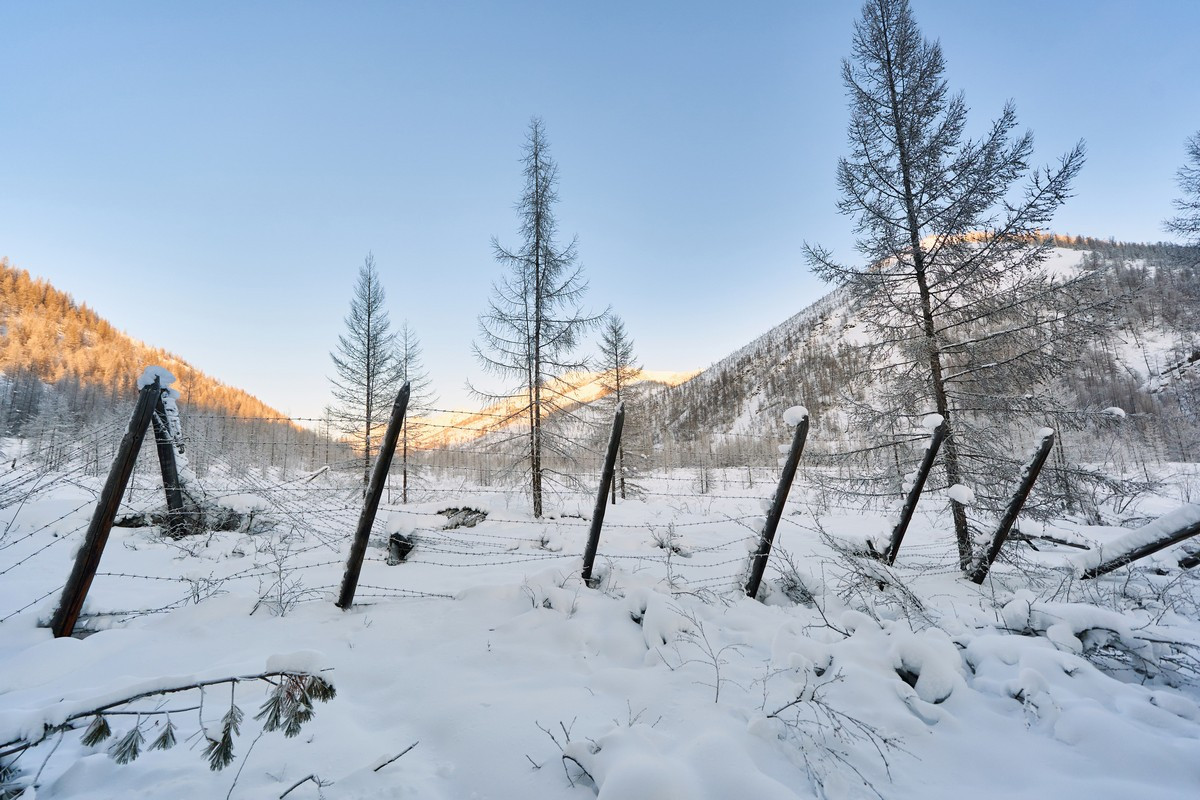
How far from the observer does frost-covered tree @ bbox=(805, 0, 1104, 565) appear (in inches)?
273

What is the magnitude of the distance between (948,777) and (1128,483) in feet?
25.6

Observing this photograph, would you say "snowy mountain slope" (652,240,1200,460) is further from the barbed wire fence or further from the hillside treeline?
the hillside treeline

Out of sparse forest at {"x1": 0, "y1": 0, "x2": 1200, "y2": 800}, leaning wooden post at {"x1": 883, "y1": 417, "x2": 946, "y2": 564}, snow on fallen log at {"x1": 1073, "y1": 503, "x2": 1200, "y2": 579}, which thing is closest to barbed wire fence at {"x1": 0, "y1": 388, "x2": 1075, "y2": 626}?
sparse forest at {"x1": 0, "y1": 0, "x2": 1200, "y2": 800}

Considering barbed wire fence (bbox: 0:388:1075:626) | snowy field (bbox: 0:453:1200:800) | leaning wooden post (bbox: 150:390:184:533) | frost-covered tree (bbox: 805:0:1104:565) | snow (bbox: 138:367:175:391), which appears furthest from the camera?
frost-covered tree (bbox: 805:0:1104:565)

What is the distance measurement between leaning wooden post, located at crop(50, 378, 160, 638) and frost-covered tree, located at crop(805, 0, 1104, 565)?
904cm

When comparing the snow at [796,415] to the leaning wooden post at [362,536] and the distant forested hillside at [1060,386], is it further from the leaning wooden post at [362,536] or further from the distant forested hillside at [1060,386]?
the leaning wooden post at [362,536]

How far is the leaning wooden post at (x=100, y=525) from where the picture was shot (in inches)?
114

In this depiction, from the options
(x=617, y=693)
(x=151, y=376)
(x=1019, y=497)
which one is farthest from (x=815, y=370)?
(x=151, y=376)

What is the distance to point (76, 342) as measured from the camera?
88.1 metres

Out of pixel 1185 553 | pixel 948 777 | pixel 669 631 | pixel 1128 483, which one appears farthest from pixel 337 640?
pixel 1128 483

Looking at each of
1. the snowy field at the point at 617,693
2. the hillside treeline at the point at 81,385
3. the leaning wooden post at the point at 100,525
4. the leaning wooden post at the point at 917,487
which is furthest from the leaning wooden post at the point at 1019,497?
the hillside treeline at the point at 81,385

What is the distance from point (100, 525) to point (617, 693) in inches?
143

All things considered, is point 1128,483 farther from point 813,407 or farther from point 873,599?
point 813,407

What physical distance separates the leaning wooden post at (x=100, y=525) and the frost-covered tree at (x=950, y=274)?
9038 millimetres
